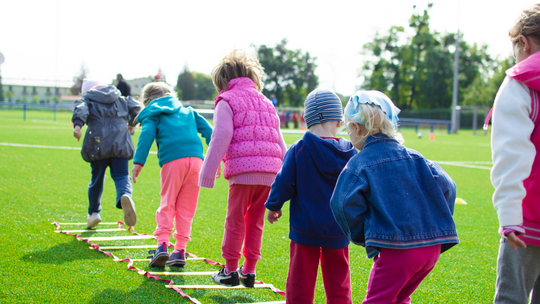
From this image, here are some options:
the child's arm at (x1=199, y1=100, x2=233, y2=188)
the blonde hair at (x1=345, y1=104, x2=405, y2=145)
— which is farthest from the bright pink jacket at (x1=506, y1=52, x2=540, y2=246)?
the child's arm at (x1=199, y1=100, x2=233, y2=188)

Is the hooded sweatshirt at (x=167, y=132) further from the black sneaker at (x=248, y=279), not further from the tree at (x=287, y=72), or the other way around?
the tree at (x=287, y=72)

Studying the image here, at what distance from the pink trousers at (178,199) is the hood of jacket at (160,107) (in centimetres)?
46

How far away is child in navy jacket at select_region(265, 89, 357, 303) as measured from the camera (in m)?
2.63

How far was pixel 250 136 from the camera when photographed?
3.45m

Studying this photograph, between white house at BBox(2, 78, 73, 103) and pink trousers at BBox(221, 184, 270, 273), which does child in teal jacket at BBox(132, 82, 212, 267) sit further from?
white house at BBox(2, 78, 73, 103)

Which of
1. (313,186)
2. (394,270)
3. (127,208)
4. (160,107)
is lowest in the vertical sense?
(127,208)

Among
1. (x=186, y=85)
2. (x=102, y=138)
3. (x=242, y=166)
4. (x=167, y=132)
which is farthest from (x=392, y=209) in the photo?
(x=186, y=85)

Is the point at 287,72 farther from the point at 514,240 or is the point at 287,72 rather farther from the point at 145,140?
the point at 514,240

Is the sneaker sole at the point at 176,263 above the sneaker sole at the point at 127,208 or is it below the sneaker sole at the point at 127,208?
below

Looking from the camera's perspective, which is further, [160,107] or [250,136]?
[160,107]

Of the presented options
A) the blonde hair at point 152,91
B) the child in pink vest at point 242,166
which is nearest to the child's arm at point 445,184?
the child in pink vest at point 242,166

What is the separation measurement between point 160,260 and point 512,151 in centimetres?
287

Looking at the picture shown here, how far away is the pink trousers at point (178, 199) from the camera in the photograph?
12.9ft

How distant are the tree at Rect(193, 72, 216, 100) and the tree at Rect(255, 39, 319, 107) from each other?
23.0m
